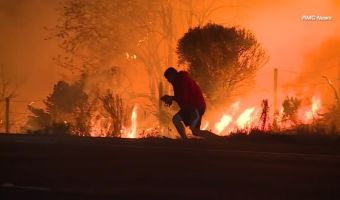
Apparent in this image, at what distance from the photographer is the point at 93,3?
1084 inches

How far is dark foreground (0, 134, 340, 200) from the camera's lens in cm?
804

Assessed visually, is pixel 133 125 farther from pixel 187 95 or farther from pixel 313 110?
pixel 187 95

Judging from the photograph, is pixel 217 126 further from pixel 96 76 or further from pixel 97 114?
pixel 96 76

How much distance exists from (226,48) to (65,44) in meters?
7.94

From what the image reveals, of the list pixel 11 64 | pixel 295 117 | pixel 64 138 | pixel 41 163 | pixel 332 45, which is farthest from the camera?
pixel 11 64

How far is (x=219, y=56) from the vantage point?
928 inches

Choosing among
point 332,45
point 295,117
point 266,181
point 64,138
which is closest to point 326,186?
point 266,181

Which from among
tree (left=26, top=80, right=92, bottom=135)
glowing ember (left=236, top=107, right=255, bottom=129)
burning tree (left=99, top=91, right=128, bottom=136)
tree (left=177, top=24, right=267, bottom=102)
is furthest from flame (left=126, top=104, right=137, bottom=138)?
glowing ember (left=236, top=107, right=255, bottom=129)

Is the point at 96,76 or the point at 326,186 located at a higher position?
the point at 96,76

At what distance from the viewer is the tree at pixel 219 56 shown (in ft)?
77.2

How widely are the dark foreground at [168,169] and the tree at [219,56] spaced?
9.59 m

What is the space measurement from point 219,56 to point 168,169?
14053 millimetres

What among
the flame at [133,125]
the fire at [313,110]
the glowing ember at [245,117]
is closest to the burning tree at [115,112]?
the flame at [133,125]

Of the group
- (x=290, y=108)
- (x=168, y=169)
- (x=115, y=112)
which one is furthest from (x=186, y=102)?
(x=290, y=108)
